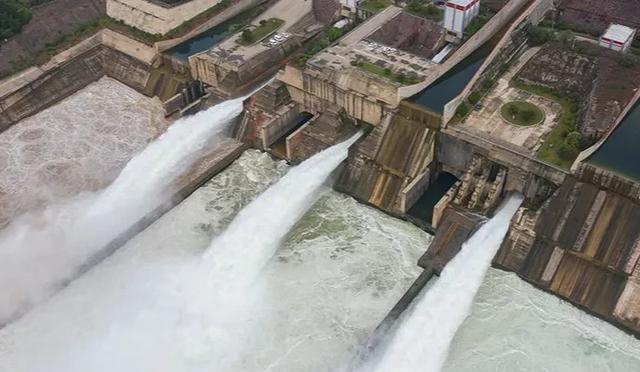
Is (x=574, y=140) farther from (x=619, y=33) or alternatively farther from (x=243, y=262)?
(x=243, y=262)

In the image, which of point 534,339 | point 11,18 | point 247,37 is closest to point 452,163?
point 534,339

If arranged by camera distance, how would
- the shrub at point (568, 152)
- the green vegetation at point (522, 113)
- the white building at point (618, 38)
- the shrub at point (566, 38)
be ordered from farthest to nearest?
the shrub at point (566, 38)
the white building at point (618, 38)
the green vegetation at point (522, 113)
the shrub at point (568, 152)

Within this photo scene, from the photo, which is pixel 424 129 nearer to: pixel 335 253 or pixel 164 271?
pixel 335 253

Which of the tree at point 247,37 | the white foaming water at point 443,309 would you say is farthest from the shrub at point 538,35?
the tree at point 247,37

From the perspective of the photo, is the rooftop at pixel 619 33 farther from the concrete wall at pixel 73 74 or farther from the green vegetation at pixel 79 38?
the concrete wall at pixel 73 74

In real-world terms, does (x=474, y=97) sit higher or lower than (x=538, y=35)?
lower

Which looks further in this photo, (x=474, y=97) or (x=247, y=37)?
(x=247, y=37)

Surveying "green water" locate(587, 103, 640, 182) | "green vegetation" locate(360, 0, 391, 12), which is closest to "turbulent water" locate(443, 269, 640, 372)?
"green water" locate(587, 103, 640, 182)
